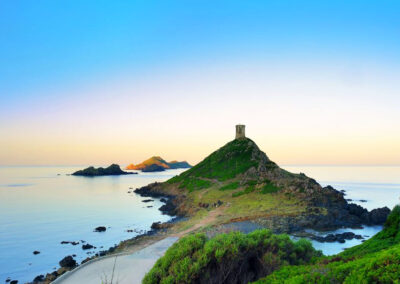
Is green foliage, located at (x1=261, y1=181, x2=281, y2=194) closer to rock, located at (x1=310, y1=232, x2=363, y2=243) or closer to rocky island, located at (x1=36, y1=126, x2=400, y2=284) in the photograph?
rocky island, located at (x1=36, y1=126, x2=400, y2=284)

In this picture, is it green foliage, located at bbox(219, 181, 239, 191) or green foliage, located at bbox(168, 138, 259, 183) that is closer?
green foliage, located at bbox(219, 181, 239, 191)

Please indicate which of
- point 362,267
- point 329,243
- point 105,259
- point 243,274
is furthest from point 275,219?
point 362,267

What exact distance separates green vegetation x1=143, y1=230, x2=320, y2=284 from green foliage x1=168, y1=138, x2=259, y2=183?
70396 mm

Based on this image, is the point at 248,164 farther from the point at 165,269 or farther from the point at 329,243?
the point at 165,269

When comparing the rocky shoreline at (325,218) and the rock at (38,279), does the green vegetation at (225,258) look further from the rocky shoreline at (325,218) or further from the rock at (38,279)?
the rocky shoreline at (325,218)

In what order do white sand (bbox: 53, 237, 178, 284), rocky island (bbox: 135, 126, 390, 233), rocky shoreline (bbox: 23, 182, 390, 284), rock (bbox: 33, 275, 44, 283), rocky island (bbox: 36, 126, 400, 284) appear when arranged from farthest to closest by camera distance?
rocky island (bbox: 135, 126, 390, 233) → rocky shoreline (bbox: 23, 182, 390, 284) → rock (bbox: 33, 275, 44, 283) → white sand (bbox: 53, 237, 178, 284) → rocky island (bbox: 36, 126, 400, 284)

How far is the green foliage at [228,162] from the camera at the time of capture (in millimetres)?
87025

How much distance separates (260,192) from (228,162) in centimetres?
3552

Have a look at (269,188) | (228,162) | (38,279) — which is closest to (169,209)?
(269,188)

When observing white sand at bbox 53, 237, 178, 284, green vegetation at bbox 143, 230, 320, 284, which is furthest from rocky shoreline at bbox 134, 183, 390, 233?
green vegetation at bbox 143, 230, 320, 284

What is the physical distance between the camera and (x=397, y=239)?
12.0 m

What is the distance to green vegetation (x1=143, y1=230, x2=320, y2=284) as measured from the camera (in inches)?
413

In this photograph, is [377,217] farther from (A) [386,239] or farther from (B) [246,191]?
(A) [386,239]

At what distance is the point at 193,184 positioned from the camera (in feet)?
283
